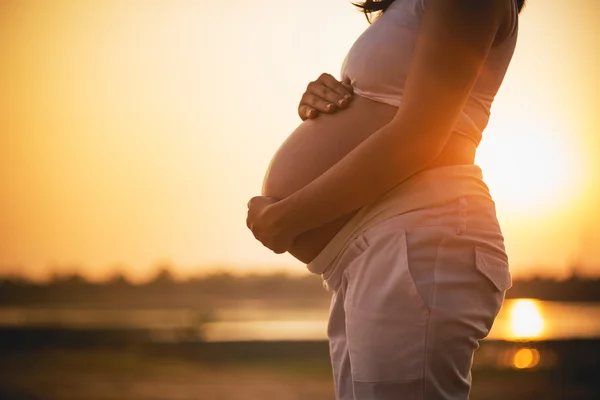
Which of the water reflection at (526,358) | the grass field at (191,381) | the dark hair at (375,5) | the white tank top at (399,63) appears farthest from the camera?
the water reflection at (526,358)

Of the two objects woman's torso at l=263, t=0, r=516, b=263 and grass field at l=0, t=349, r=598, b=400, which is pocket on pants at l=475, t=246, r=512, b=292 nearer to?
woman's torso at l=263, t=0, r=516, b=263

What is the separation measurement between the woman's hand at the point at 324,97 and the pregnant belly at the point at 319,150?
Answer: 0.05 ft

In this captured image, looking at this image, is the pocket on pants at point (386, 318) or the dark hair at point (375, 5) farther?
the dark hair at point (375, 5)

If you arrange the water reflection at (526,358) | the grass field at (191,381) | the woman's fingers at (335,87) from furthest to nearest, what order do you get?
1. the water reflection at (526,358)
2. the grass field at (191,381)
3. the woman's fingers at (335,87)

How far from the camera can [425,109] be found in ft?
4.65

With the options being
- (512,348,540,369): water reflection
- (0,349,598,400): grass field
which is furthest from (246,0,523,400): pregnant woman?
(512,348,540,369): water reflection

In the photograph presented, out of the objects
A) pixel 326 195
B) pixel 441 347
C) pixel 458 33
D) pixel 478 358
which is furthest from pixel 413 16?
pixel 478 358

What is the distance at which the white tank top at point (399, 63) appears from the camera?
151 cm

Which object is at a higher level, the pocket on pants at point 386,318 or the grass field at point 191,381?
the pocket on pants at point 386,318

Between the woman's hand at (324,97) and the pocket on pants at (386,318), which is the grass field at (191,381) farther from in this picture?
the pocket on pants at (386,318)

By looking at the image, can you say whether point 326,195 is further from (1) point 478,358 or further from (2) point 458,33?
(1) point 478,358

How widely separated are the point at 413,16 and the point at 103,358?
11.0m

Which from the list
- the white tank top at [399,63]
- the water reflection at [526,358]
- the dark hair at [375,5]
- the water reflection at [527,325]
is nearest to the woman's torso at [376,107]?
the white tank top at [399,63]

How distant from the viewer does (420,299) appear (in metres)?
1.38
